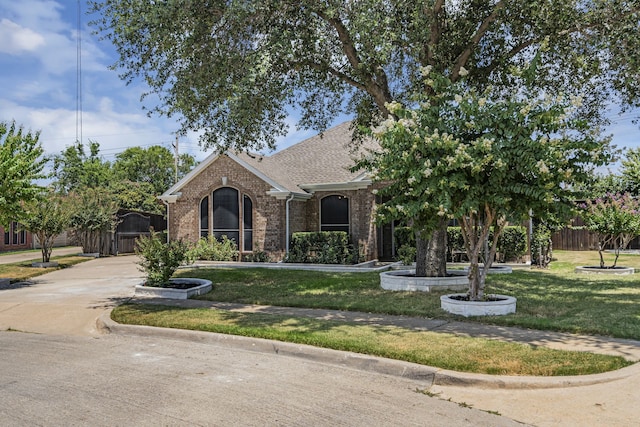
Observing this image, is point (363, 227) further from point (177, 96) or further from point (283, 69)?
point (177, 96)

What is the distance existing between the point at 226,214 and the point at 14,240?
24197 millimetres

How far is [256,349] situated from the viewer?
7.36 meters

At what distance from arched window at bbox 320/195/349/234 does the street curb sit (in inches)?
480

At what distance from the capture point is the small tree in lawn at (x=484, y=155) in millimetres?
7996

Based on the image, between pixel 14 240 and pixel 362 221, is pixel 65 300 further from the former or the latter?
pixel 14 240

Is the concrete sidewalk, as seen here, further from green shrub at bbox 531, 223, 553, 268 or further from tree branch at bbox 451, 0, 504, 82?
green shrub at bbox 531, 223, 553, 268

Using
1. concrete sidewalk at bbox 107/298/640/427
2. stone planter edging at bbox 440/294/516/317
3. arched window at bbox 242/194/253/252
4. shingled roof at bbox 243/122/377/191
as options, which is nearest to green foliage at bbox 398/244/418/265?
shingled roof at bbox 243/122/377/191

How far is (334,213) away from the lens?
67.2 ft

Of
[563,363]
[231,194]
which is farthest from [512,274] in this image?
[231,194]

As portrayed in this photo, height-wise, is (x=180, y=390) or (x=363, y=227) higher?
(x=363, y=227)

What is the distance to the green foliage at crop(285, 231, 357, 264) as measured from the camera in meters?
18.7

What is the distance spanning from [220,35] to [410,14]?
4.17 m

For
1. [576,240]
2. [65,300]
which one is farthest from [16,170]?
[576,240]

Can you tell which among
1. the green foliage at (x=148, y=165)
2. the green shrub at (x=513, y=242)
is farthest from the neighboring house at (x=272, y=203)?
the green foliage at (x=148, y=165)
